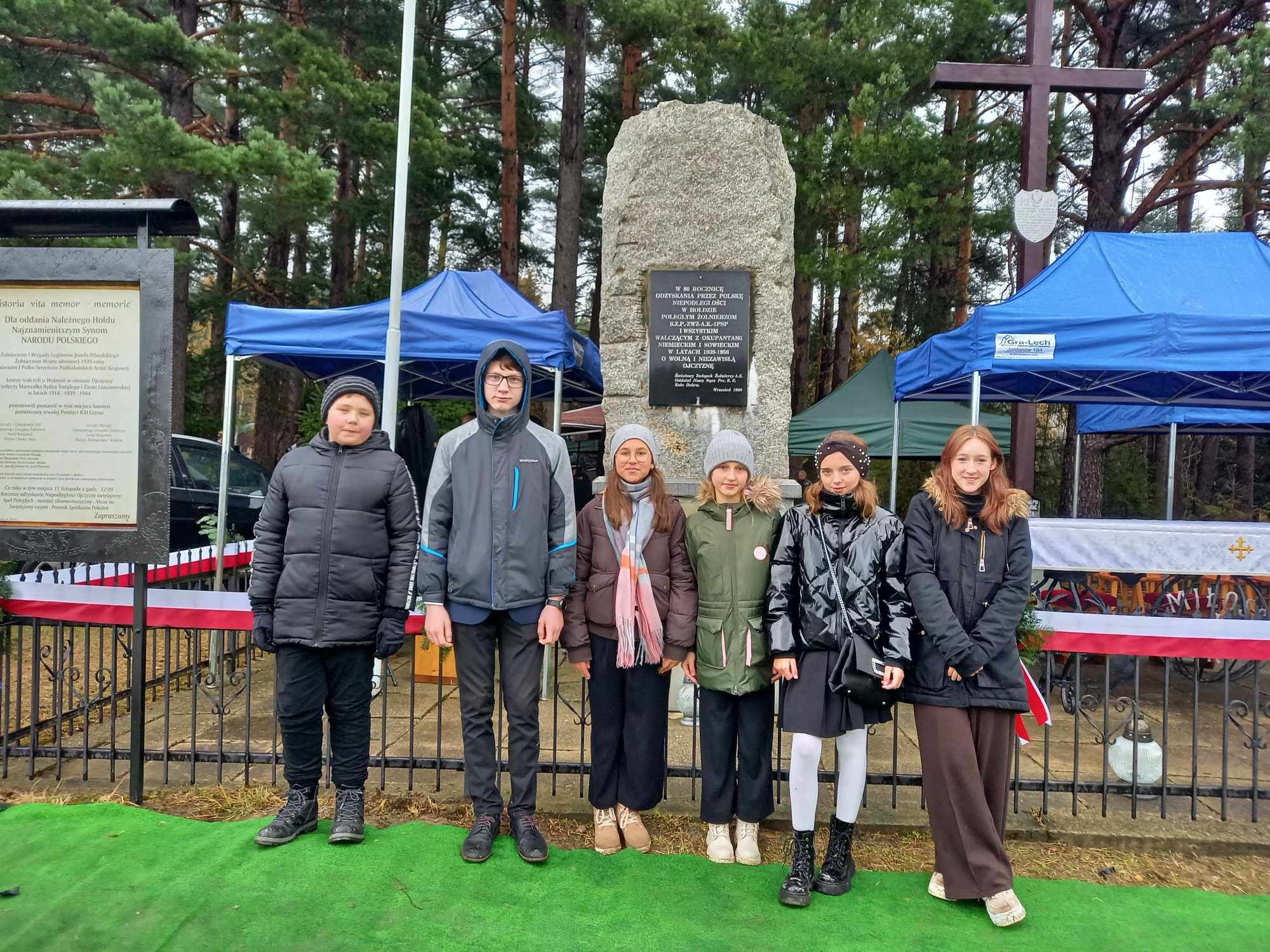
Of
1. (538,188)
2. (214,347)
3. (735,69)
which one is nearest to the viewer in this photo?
(735,69)

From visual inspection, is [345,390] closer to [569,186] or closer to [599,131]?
[569,186]

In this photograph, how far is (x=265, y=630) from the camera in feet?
9.60

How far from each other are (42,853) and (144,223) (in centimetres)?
260

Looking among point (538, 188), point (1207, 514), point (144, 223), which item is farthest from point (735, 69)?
point (144, 223)

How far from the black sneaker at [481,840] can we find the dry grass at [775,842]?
15 centimetres

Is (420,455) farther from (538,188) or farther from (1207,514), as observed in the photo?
(538,188)

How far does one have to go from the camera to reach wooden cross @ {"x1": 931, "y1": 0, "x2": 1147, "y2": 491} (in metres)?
6.81

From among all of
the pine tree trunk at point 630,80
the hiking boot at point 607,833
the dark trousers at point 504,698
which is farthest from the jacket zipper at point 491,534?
the pine tree trunk at point 630,80

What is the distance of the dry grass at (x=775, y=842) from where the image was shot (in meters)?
3.09

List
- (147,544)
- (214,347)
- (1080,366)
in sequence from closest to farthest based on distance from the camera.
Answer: (147,544) → (1080,366) → (214,347)

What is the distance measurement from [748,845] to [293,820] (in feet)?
5.82

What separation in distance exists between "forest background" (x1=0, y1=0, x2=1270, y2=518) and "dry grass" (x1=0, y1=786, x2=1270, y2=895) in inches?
301

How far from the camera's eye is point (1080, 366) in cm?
506

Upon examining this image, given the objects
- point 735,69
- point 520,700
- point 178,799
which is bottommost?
point 178,799
